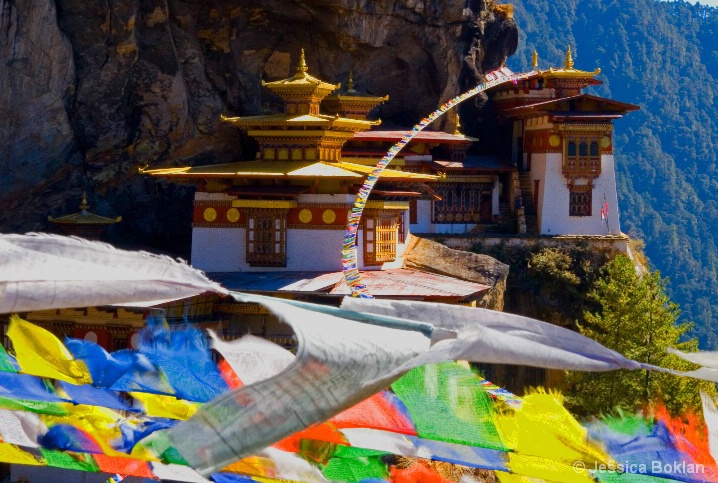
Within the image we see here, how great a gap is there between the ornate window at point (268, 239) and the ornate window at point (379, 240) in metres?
1.76

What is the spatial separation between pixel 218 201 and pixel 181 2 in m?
6.54

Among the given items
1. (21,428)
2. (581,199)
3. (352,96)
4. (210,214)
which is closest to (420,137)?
(352,96)

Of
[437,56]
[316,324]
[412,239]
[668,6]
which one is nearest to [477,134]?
[437,56]

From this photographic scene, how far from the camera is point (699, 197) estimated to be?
86250 mm

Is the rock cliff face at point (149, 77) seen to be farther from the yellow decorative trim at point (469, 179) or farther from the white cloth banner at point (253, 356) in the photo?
the white cloth banner at point (253, 356)

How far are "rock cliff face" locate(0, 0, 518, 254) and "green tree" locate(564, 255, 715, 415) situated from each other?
1018cm

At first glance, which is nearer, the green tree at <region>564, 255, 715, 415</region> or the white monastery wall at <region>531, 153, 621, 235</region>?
the green tree at <region>564, 255, 715, 415</region>

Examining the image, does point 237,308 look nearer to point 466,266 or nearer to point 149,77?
point 466,266

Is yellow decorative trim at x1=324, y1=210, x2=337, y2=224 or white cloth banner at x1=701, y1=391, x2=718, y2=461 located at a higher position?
yellow decorative trim at x1=324, y1=210, x2=337, y2=224

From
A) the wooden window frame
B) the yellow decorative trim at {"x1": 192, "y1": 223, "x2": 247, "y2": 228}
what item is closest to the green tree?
the wooden window frame

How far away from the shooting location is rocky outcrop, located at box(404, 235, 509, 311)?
29375 mm

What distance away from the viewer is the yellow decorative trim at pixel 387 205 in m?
28.9

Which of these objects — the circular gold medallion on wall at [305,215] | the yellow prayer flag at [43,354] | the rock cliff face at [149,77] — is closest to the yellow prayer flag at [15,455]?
the yellow prayer flag at [43,354]

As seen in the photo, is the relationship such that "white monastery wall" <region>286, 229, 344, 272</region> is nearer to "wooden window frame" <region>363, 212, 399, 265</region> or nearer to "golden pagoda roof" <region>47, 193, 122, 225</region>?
"wooden window frame" <region>363, 212, 399, 265</region>
